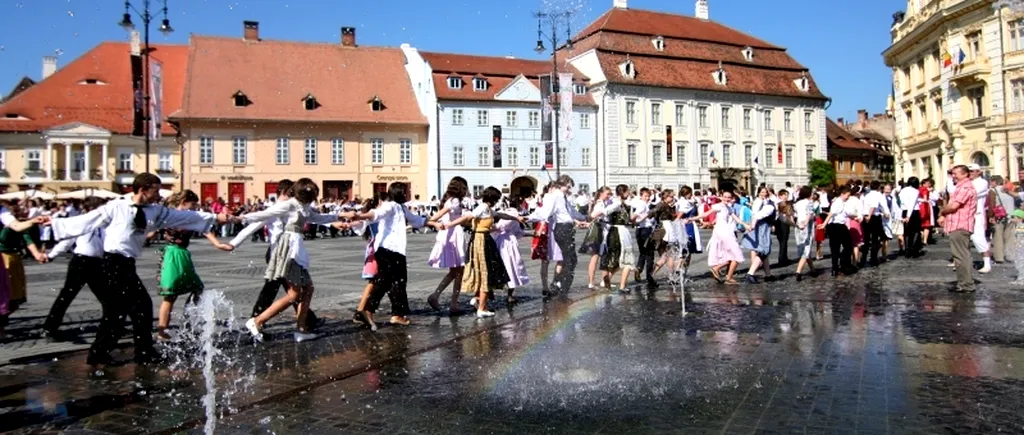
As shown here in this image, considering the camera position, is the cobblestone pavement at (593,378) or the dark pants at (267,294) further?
the dark pants at (267,294)

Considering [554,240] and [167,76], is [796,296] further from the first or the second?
[167,76]

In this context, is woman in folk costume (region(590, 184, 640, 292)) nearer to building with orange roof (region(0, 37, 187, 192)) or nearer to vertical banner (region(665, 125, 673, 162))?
building with orange roof (region(0, 37, 187, 192))

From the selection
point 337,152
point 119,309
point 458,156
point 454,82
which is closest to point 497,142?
point 458,156

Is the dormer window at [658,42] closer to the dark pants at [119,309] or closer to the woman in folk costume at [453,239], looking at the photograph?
the woman in folk costume at [453,239]

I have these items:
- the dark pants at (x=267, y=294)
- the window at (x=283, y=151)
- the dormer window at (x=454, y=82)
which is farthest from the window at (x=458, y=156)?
the dark pants at (x=267, y=294)

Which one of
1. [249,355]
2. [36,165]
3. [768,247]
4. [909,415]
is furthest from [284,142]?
[909,415]

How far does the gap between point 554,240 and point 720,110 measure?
5371 cm

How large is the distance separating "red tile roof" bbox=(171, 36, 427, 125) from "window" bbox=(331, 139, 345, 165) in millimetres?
1609

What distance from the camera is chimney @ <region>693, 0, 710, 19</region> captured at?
71.8 metres

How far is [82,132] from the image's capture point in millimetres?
50781

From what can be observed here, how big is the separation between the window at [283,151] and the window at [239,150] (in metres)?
1.89

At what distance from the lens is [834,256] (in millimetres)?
14031

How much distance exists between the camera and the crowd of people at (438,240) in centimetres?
722

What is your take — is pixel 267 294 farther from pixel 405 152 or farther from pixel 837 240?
pixel 405 152
